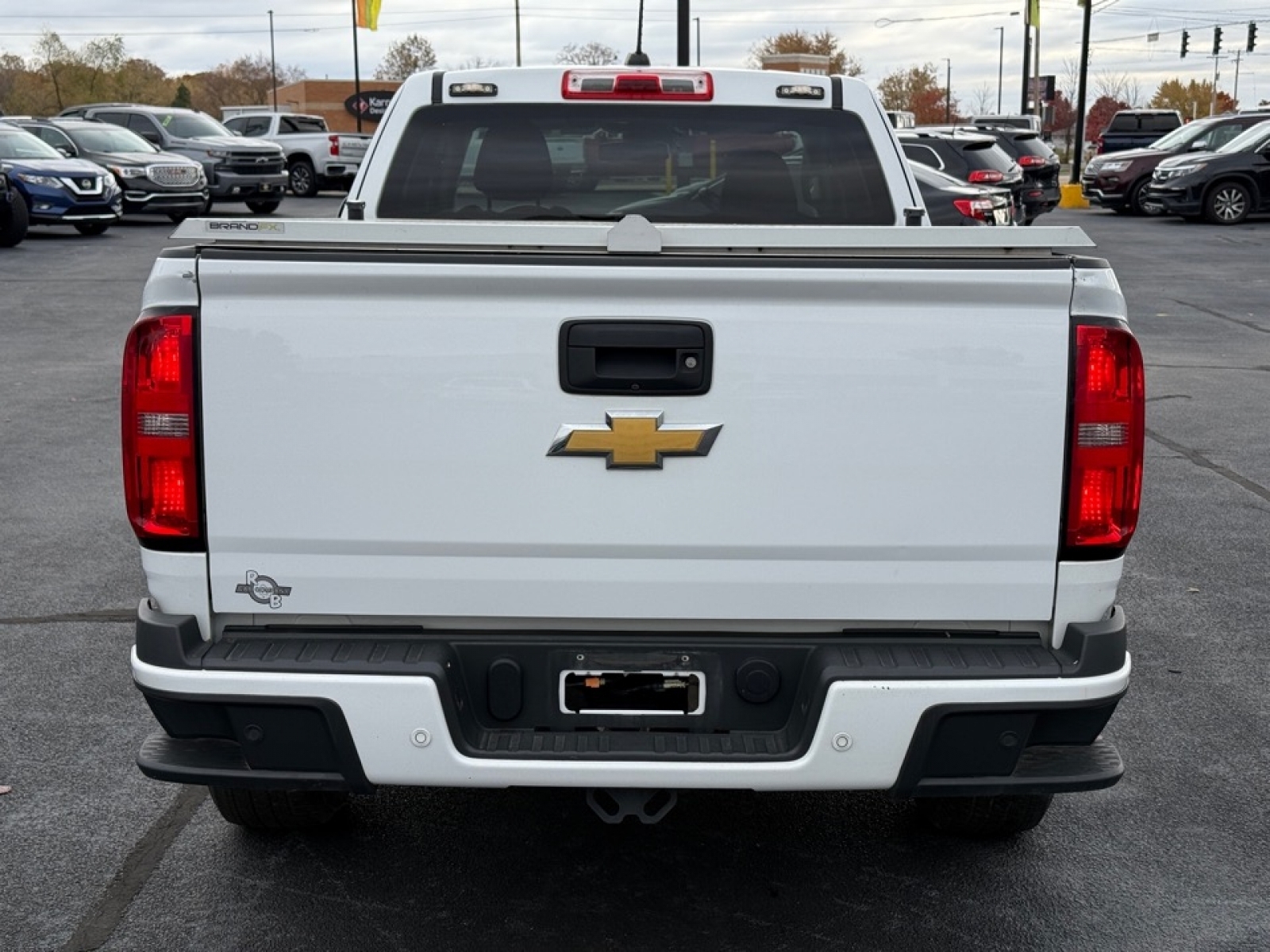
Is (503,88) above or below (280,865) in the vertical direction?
above

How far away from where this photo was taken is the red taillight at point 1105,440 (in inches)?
120

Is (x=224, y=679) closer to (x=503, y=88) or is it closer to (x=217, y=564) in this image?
(x=217, y=564)

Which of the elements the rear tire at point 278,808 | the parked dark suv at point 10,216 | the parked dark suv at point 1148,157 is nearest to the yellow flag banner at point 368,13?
the parked dark suv at point 1148,157

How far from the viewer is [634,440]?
A: 306 centimetres

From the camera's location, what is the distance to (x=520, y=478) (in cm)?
308

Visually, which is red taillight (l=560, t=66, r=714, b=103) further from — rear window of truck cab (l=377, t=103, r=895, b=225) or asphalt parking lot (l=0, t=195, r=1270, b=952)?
asphalt parking lot (l=0, t=195, r=1270, b=952)

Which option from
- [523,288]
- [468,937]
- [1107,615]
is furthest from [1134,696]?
[523,288]

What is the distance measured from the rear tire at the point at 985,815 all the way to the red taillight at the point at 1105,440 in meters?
0.99

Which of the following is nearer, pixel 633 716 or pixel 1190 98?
pixel 633 716

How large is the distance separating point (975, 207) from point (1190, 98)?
365 ft

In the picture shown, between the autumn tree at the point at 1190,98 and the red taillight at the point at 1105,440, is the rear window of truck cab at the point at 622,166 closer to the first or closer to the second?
the red taillight at the point at 1105,440

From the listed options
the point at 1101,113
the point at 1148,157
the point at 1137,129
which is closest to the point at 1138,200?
the point at 1148,157

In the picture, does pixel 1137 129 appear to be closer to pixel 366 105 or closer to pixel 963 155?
pixel 963 155

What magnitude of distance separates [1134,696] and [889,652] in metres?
2.42
